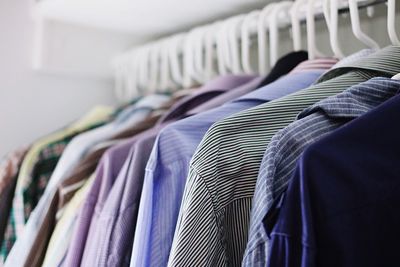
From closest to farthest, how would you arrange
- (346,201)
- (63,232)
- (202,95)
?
(346,201)
(63,232)
(202,95)

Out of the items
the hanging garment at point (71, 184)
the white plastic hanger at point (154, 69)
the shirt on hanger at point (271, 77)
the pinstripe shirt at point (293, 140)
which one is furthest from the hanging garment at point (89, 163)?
the pinstripe shirt at point (293, 140)

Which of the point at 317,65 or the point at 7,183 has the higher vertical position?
the point at 317,65

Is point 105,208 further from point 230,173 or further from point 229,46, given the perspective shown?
point 229,46

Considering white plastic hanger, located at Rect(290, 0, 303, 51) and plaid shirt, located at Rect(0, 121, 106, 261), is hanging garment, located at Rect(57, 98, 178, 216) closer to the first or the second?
plaid shirt, located at Rect(0, 121, 106, 261)

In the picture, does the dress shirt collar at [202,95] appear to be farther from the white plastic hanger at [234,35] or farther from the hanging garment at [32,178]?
the hanging garment at [32,178]

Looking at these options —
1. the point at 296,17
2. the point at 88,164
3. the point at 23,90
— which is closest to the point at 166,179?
the point at 88,164

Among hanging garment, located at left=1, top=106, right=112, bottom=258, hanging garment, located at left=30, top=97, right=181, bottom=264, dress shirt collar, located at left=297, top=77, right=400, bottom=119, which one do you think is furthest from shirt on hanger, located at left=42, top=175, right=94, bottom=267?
dress shirt collar, located at left=297, top=77, right=400, bottom=119

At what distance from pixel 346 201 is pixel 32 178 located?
52cm

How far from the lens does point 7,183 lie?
694 mm

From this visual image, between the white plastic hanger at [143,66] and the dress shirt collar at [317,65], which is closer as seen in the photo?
the dress shirt collar at [317,65]

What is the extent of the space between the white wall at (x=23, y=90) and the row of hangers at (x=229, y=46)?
0.45ft

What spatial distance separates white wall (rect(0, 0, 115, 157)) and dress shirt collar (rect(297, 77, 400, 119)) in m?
0.72

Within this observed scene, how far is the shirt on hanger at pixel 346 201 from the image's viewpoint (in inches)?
12.4

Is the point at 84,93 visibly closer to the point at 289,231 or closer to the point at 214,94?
the point at 214,94
